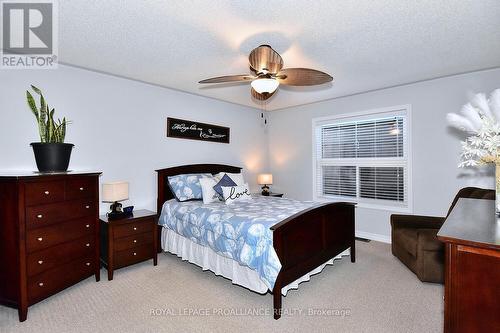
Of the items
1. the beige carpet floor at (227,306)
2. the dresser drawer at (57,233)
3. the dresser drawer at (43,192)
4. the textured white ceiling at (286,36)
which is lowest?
the beige carpet floor at (227,306)

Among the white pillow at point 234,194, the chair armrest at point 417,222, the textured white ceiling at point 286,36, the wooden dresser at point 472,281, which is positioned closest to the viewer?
the wooden dresser at point 472,281

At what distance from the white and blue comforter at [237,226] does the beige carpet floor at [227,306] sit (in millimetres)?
388

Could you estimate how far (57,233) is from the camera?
8.08ft

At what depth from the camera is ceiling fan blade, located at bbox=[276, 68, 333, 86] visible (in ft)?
7.89

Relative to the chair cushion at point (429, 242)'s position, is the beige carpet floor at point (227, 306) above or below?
below

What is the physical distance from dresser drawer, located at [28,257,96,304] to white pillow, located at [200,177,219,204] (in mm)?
1468

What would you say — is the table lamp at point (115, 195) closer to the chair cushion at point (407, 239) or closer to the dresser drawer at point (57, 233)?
the dresser drawer at point (57, 233)

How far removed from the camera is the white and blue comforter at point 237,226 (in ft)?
7.42

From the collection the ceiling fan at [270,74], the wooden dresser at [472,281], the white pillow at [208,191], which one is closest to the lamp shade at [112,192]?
the white pillow at [208,191]

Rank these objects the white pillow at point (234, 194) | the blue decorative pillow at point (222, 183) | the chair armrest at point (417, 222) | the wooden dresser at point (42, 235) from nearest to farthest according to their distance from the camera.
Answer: the wooden dresser at point (42, 235), the chair armrest at point (417, 222), the white pillow at point (234, 194), the blue decorative pillow at point (222, 183)

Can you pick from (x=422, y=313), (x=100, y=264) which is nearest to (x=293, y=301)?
(x=422, y=313)

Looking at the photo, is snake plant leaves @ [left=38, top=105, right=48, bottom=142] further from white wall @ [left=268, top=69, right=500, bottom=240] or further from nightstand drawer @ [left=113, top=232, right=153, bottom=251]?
white wall @ [left=268, top=69, right=500, bottom=240]

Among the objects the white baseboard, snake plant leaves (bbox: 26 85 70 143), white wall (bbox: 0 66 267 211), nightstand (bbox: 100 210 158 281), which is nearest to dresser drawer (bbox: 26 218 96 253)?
nightstand (bbox: 100 210 158 281)

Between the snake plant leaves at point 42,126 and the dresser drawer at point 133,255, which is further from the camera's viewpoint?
the dresser drawer at point 133,255
